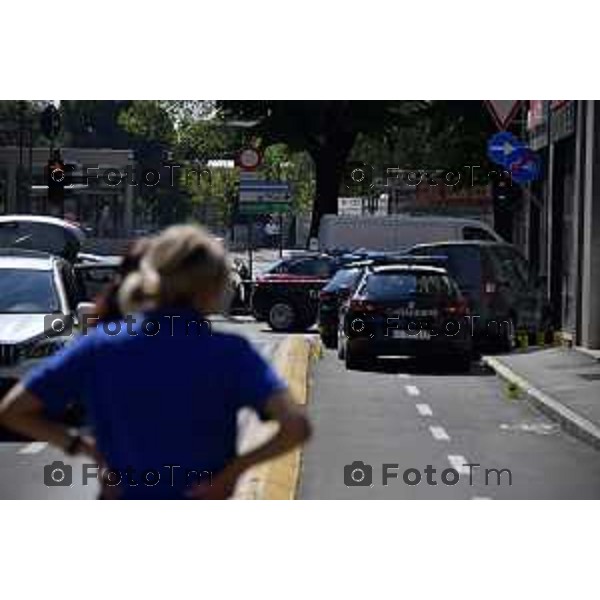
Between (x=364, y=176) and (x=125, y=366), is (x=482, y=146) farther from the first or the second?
(x=125, y=366)

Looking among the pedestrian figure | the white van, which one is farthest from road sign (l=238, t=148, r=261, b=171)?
the pedestrian figure

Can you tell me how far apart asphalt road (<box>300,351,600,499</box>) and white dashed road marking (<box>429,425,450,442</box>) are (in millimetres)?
13

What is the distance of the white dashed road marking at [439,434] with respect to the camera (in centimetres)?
830

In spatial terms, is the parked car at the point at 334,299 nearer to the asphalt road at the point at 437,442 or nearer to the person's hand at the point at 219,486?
the asphalt road at the point at 437,442

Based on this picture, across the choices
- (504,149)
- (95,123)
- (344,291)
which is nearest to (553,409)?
(504,149)

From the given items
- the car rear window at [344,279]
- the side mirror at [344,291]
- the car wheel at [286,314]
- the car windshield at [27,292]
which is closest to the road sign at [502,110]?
the car windshield at [27,292]

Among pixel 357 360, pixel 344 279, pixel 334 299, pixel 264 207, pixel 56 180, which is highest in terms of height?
pixel 56 180

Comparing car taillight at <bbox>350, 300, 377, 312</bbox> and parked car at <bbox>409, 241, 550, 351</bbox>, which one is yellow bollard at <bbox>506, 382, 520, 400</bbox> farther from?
car taillight at <bbox>350, 300, 377, 312</bbox>

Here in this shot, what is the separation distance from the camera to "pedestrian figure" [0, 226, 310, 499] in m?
3.10

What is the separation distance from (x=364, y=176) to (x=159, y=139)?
981 mm
